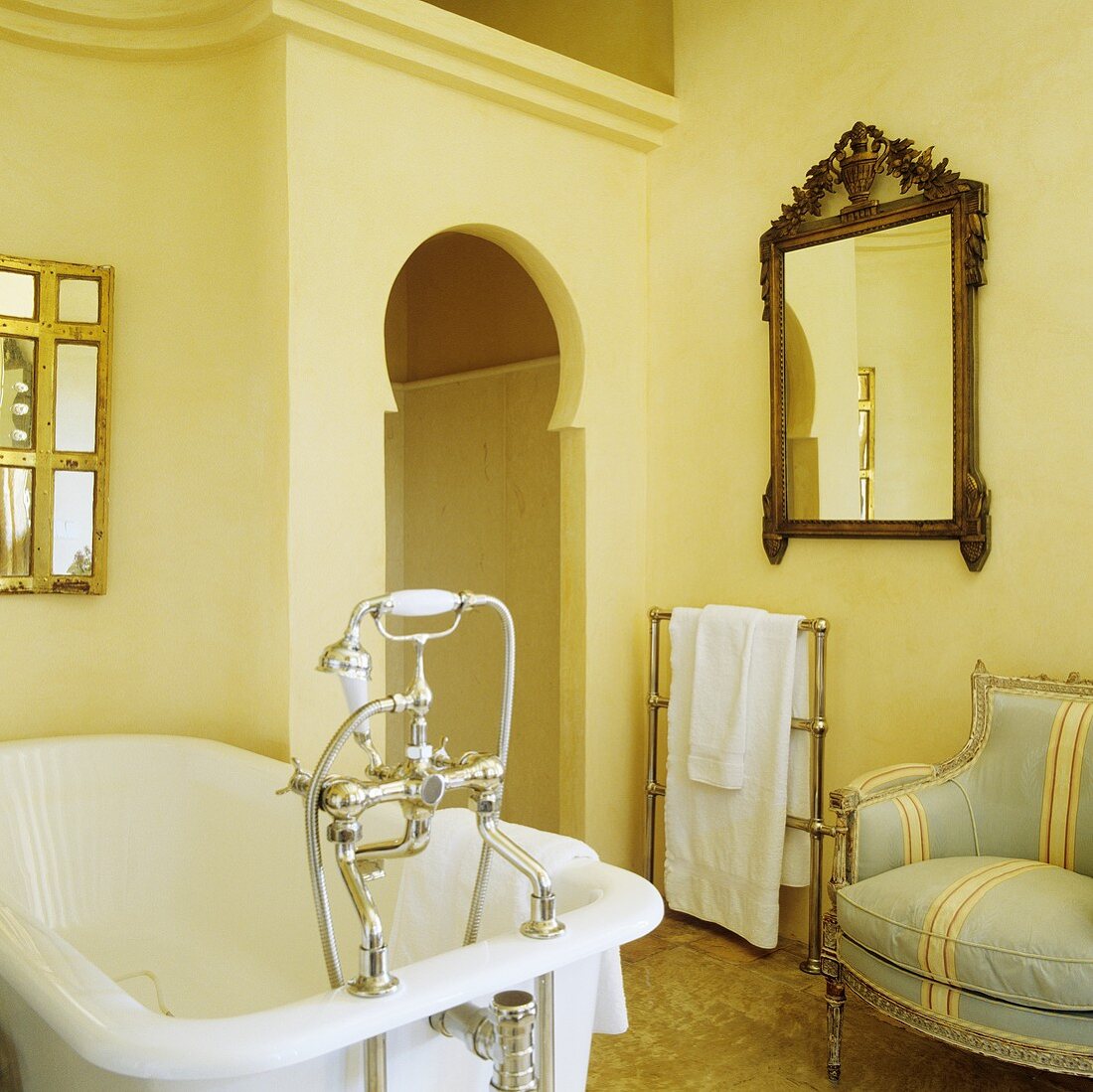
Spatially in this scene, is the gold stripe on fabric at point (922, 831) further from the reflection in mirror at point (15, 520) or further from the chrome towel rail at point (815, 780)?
the reflection in mirror at point (15, 520)

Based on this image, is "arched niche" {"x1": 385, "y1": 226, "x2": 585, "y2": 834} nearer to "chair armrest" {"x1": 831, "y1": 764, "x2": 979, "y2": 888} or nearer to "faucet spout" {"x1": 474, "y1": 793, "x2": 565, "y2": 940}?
"chair armrest" {"x1": 831, "y1": 764, "x2": 979, "y2": 888}

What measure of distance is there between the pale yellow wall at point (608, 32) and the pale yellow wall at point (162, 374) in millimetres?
1258

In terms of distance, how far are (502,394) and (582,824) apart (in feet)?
5.90

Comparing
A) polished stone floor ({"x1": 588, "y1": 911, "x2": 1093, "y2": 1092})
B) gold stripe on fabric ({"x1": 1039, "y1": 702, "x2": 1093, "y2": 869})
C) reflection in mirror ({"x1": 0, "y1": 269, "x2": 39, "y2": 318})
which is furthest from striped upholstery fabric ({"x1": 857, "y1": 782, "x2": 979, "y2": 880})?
reflection in mirror ({"x1": 0, "y1": 269, "x2": 39, "y2": 318})

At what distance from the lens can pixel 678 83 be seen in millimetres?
3564

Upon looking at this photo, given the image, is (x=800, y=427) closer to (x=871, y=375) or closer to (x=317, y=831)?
(x=871, y=375)

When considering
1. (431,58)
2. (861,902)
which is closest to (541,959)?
(861,902)

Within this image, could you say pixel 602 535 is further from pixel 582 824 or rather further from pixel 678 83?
pixel 678 83

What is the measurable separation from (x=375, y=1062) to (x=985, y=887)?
130cm

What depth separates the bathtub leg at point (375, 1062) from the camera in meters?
1.37

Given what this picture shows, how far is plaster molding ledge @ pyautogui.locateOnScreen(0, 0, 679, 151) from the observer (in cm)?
279

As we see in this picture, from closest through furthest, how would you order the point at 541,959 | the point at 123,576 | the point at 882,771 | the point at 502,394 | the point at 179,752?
the point at 541,959, the point at 882,771, the point at 179,752, the point at 123,576, the point at 502,394

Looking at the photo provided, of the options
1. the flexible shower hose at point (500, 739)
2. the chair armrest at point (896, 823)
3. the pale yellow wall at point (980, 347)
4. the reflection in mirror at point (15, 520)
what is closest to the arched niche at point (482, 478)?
the pale yellow wall at point (980, 347)

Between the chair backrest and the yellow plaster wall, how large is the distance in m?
1.29
